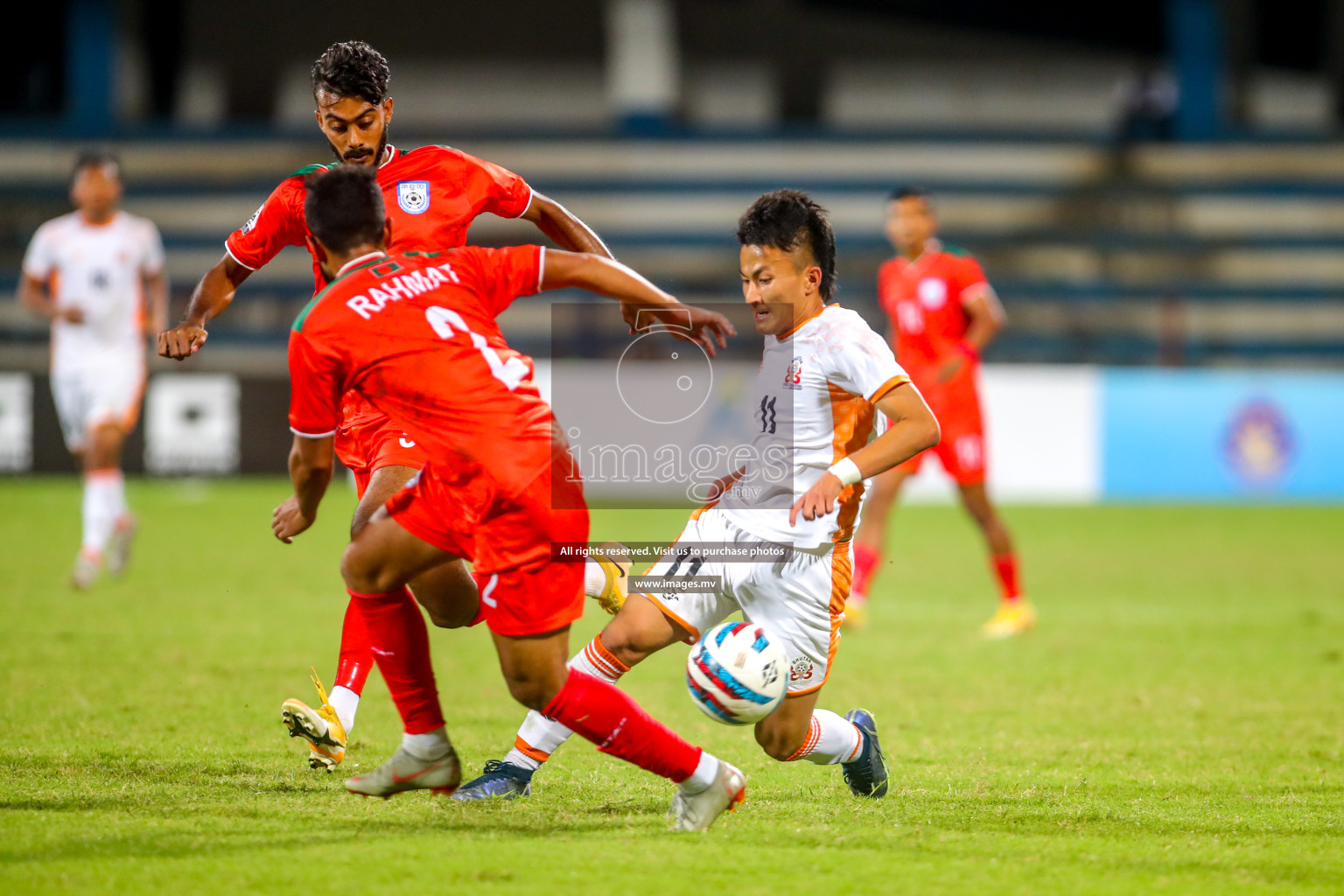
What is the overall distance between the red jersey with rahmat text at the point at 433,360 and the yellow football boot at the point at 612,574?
0.88 meters

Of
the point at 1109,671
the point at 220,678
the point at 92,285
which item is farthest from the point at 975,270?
the point at 92,285

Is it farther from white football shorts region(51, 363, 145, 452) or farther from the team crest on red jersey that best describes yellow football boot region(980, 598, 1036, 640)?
white football shorts region(51, 363, 145, 452)

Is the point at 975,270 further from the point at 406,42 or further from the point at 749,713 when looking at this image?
the point at 406,42

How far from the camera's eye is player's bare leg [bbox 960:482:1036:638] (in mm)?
8219

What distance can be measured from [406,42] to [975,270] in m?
18.1

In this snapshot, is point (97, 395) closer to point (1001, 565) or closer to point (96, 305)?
point (96, 305)

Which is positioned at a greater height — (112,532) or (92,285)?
(92,285)

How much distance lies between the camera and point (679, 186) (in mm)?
23000

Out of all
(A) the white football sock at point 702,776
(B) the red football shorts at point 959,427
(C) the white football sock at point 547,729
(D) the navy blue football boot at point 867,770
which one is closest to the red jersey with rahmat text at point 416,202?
(C) the white football sock at point 547,729

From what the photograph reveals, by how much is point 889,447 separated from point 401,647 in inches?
60.5

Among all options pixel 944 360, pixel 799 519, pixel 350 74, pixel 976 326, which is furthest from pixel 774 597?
pixel 976 326

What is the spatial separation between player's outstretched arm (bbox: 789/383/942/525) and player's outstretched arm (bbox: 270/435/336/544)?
1.30 meters

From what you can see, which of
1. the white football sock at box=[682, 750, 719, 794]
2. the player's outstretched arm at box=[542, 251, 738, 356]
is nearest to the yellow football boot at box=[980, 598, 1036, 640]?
the white football sock at box=[682, 750, 719, 794]

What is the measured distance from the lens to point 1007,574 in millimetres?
8336
